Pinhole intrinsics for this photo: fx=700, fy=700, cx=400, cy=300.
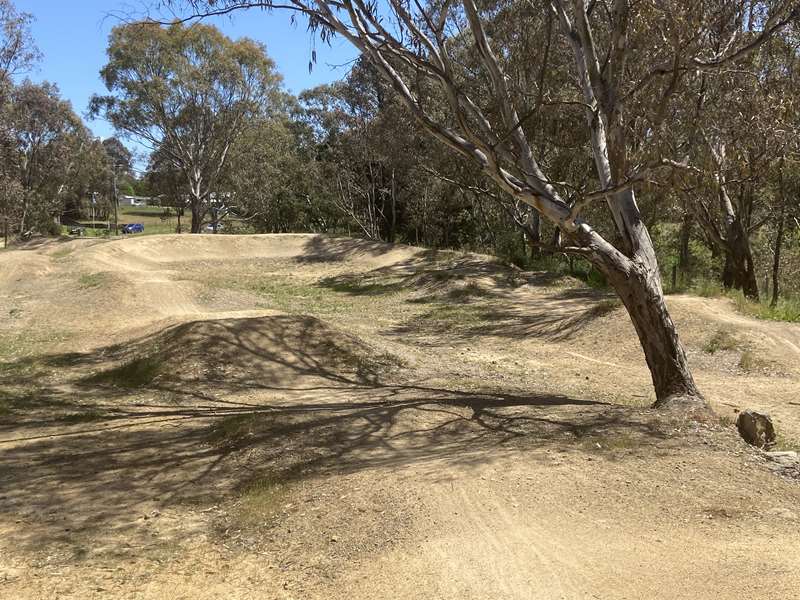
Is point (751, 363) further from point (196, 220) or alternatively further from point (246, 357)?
point (196, 220)

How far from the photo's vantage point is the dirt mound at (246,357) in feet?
30.6

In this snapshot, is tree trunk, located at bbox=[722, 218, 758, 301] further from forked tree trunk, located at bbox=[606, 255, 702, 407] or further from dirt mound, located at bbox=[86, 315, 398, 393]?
forked tree trunk, located at bbox=[606, 255, 702, 407]

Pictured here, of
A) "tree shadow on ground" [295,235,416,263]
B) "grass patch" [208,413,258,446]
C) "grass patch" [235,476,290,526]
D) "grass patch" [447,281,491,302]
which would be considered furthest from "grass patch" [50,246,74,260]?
"grass patch" [235,476,290,526]

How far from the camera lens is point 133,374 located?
9.70 m

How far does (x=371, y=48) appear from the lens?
7.70m

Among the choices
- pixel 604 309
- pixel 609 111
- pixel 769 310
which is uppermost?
pixel 609 111

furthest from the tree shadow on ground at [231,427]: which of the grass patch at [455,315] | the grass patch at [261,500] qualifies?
the grass patch at [455,315]

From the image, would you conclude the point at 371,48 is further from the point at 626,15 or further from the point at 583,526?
the point at 583,526

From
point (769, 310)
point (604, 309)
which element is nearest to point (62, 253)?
point (604, 309)

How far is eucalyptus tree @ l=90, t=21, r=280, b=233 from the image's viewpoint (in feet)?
105

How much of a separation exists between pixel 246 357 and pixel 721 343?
25.6 feet

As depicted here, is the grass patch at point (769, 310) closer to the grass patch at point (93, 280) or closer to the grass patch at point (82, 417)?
the grass patch at point (82, 417)

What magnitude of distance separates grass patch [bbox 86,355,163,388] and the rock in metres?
7.05

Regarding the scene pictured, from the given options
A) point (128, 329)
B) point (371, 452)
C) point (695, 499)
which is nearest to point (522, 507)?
point (695, 499)
